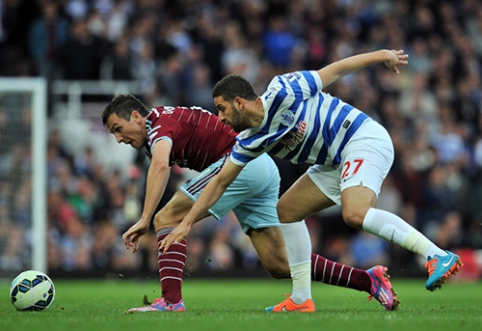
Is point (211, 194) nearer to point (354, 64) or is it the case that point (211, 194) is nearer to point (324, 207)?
point (324, 207)

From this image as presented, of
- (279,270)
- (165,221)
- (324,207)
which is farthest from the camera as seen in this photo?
(279,270)

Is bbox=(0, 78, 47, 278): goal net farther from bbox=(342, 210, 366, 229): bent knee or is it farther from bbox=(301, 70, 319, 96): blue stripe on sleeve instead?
bbox=(342, 210, 366, 229): bent knee

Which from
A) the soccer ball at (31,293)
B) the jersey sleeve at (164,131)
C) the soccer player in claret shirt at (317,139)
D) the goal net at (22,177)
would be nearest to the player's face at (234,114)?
the soccer player in claret shirt at (317,139)

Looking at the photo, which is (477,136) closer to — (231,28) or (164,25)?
(231,28)

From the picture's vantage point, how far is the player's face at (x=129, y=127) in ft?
25.2

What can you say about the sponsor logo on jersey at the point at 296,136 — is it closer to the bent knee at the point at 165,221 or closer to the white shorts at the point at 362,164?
the white shorts at the point at 362,164

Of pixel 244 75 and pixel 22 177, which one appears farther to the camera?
pixel 244 75

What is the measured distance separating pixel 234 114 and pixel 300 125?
52 cm

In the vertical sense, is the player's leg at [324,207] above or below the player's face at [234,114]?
below

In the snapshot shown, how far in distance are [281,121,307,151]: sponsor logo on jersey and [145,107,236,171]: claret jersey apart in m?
0.79

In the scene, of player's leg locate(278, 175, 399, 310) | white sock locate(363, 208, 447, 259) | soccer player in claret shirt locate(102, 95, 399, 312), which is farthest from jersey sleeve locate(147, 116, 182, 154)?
white sock locate(363, 208, 447, 259)

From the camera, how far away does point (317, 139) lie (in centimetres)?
732

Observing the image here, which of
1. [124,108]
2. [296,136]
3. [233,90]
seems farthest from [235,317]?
[124,108]

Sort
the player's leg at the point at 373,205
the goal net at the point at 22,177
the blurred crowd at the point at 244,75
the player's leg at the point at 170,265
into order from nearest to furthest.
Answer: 1. the player's leg at the point at 373,205
2. the player's leg at the point at 170,265
3. the goal net at the point at 22,177
4. the blurred crowd at the point at 244,75
